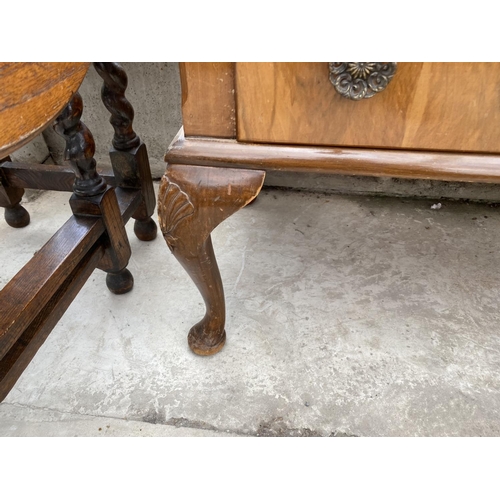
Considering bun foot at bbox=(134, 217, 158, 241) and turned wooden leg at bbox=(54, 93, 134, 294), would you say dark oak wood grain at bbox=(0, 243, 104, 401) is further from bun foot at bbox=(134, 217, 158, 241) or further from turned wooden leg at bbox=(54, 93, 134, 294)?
bun foot at bbox=(134, 217, 158, 241)

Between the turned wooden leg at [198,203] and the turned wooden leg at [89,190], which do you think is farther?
the turned wooden leg at [89,190]

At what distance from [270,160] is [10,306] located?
0.57 metres

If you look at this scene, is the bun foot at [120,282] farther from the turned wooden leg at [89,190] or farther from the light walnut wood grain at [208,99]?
the light walnut wood grain at [208,99]

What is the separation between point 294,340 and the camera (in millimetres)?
1011

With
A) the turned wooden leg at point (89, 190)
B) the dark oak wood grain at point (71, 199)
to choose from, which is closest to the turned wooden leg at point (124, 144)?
the dark oak wood grain at point (71, 199)

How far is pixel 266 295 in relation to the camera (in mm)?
1128

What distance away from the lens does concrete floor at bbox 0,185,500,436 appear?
2.85 feet

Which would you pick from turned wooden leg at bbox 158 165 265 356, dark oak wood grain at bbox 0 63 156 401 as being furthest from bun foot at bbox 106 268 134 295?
turned wooden leg at bbox 158 165 265 356

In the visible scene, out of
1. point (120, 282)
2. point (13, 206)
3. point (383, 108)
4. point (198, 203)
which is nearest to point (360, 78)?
point (383, 108)

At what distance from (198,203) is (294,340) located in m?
0.51

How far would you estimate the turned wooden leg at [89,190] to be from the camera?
85cm

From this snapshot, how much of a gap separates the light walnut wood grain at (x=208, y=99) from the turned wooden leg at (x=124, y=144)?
504mm

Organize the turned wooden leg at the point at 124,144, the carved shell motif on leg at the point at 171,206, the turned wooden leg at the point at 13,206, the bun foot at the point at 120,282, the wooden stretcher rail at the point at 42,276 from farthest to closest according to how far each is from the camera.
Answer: the turned wooden leg at the point at 13,206 < the bun foot at the point at 120,282 < the turned wooden leg at the point at 124,144 < the wooden stretcher rail at the point at 42,276 < the carved shell motif on leg at the point at 171,206

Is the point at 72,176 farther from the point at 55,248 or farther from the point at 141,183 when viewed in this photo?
the point at 55,248
